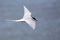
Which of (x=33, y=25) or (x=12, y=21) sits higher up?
(x=12, y=21)

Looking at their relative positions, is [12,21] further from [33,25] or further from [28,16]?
[33,25]

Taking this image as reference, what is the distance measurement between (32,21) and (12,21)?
1494 millimetres

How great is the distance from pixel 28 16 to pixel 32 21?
0.58 feet

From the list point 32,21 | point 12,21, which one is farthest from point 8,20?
point 32,21

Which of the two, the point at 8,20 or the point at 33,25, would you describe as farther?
the point at 8,20

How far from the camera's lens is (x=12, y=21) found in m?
3.21

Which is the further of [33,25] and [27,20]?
[27,20]

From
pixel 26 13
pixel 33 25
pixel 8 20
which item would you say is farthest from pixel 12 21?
pixel 33 25

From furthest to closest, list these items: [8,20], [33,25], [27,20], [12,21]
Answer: [12,21] → [8,20] → [27,20] → [33,25]

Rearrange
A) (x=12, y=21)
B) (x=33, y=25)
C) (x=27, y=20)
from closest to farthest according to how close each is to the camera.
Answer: (x=33, y=25)
(x=27, y=20)
(x=12, y=21)

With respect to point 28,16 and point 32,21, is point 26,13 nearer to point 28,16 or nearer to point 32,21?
point 28,16

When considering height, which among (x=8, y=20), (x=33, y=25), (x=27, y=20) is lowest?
(x=33, y=25)

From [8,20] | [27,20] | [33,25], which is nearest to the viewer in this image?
[33,25]

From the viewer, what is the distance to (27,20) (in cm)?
188
